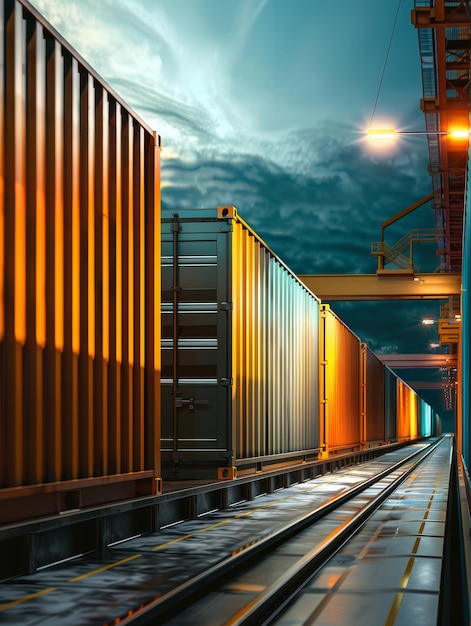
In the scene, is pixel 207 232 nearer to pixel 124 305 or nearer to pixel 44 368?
pixel 124 305

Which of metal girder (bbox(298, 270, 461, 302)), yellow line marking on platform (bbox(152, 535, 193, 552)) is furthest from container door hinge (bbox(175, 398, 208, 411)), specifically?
metal girder (bbox(298, 270, 461, 302))

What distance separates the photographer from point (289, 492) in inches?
675

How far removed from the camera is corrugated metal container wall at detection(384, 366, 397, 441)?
40.2m

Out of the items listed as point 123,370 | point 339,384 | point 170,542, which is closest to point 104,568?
point 170,542

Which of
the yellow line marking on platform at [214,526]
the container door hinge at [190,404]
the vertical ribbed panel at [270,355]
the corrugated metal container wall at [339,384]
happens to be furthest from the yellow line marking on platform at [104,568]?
the corrugated metal container wall at [339,384]

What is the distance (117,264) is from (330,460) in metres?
14.0

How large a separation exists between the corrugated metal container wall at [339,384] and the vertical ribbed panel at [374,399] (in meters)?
2.31

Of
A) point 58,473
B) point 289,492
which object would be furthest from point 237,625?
point 289,492

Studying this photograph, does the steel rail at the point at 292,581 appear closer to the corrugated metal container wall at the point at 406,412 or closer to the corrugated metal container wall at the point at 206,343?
the corrugated metal container wall at the point at 206,343

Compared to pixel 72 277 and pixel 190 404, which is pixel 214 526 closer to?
pixel 190 404

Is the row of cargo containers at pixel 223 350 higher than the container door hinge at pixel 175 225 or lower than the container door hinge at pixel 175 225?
lower

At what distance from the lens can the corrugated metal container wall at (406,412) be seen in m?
49.5

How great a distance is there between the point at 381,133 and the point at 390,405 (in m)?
28.4

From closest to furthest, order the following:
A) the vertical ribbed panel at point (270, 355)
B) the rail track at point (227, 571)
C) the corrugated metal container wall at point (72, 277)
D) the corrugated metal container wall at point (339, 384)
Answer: the rail track at point (227, 571) → the corrugated metal container wall at point (72, 277) → the vertical ribbed panel at point (270, 355) → the corrugated metal container wall at point (339, 384)
